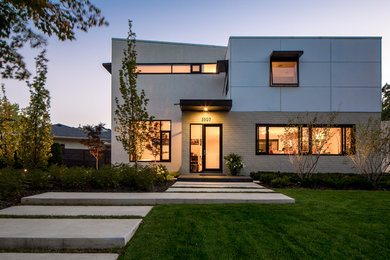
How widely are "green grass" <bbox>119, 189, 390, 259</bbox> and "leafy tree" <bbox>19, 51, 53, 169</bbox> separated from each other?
17.5ft

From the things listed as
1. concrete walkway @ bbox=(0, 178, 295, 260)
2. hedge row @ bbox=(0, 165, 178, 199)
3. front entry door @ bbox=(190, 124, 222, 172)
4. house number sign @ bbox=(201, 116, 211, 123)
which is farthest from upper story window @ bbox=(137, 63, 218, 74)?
concrete walkway @ bbox=(0, 178, 295, 260)

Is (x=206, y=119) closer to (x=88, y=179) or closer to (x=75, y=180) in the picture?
(x=88, y=179)

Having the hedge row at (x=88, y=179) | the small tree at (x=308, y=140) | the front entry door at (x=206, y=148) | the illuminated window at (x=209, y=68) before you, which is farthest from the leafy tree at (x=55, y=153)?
the small tree at (x=308, y=140)

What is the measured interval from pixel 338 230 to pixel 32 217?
5.57m

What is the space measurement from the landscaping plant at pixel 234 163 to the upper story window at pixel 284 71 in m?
3.96

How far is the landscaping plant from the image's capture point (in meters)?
9.45

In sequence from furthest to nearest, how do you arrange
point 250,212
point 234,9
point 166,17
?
point 166,17 → point 234,9 → point 250,212

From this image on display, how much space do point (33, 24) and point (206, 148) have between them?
7.87 meters

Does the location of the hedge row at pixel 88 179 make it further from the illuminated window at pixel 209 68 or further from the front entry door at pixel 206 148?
the illuminated window at pixel 209 68

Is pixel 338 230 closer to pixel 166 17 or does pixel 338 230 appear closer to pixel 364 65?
pixel 364 65

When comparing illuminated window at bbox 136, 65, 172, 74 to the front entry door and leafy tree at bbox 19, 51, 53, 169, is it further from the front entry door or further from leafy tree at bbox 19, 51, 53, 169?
leafy tree at bbox 19, 51, 53, 169

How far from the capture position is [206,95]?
466 inches

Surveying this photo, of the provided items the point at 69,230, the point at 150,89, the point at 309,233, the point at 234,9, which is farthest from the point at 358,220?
the point at 234,9

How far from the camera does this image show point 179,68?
1206cm
